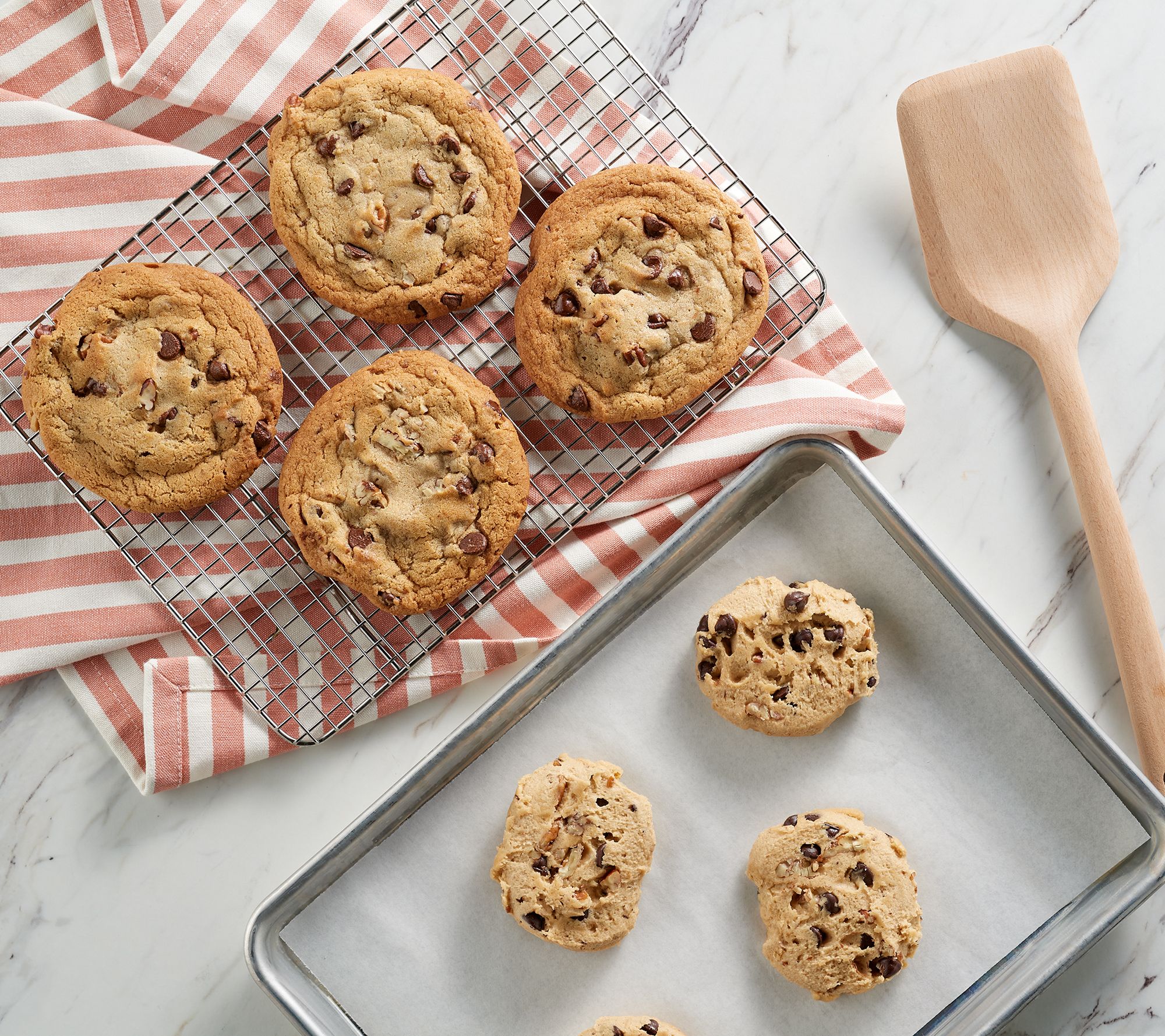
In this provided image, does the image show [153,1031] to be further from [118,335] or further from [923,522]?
[923,522]

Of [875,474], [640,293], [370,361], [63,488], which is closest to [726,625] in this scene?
[875,474]

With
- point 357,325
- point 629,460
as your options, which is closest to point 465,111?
point 357,325

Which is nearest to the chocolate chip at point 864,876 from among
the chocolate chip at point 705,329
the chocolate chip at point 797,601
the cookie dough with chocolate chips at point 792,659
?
the cookie dough with chocolate chips at point 792,659

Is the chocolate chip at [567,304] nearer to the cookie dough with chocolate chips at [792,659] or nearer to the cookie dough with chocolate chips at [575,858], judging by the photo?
the cookie dough with chocolate chips at [792,659]

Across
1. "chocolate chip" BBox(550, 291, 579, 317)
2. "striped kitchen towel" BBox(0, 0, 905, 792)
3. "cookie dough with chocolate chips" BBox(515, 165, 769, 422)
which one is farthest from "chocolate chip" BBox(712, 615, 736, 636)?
"chocolate chip" BBox(550, 291, 579, 317)

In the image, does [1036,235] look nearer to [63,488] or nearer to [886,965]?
[886,965]

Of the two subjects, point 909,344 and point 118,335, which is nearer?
point 118,335
